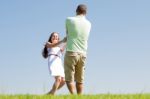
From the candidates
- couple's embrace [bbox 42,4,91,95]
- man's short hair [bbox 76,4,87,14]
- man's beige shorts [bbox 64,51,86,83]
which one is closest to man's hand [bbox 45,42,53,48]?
couple's embrace [bbox 42,4,91,95]

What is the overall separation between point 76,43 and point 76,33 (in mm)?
276

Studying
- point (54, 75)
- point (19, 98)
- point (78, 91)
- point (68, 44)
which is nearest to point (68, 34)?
point (68, 44)

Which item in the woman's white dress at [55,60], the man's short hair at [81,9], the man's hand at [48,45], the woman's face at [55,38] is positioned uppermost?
the man's short hair at [81,9]

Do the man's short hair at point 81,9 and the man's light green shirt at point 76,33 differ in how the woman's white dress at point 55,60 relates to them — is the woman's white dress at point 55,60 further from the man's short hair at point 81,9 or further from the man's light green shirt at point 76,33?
the man's short hair at point 81,9

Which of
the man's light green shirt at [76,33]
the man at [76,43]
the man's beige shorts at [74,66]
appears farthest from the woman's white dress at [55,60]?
the man's light green shirt at [76,33]

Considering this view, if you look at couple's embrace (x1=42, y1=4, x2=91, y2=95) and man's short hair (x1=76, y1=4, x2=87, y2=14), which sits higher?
man's short hair (x1=76, y1=4, x2=87, y2=14)

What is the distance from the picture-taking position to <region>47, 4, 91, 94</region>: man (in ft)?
43.4

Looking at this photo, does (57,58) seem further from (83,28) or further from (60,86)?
(83,28)

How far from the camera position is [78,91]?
45.1ft

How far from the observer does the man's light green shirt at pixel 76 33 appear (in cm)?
1322

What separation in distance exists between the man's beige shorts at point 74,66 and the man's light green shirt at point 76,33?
158 mm

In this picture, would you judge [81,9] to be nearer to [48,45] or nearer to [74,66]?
[74,66]

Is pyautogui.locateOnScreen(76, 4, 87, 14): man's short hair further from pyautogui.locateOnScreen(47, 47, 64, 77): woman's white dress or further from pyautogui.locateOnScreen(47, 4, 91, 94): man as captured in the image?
pyautogui.locateOnScreen(47, 47, 64, 77): woman's white dress

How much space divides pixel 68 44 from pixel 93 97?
3.08 metres
